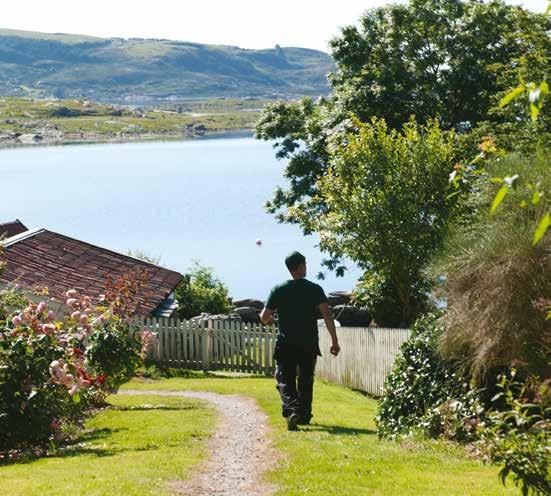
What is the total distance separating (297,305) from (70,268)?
17.3m

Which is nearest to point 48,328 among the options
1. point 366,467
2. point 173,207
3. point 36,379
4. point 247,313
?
point 36,379

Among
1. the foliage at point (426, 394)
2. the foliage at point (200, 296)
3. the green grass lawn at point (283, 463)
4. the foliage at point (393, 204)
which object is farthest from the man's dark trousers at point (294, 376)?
the foliage at point (200, 296)

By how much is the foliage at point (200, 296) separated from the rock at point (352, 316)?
14.4 feet

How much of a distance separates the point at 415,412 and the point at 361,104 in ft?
74.9

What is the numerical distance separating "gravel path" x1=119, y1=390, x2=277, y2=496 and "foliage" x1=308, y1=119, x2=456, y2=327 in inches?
436

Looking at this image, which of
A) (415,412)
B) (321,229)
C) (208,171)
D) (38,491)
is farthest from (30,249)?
(208,171)

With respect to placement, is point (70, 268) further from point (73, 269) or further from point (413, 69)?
point (413, 69)

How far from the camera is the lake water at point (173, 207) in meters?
66.9

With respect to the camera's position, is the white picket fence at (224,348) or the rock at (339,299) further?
the rock at (339,299)

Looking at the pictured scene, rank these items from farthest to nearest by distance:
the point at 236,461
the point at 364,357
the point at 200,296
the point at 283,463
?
the point at 200,296
the point at 364,357
the point at 236,461
the point at 283,463

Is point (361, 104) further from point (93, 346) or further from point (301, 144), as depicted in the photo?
point (93, 346)

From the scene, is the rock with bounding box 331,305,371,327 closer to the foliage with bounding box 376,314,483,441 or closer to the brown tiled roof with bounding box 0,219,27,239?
the brown tiled roof with bounding box 0,219,27,239

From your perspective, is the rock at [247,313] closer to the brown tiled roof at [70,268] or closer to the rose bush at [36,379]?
the brown tiled roof at [70,268]

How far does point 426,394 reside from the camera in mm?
12320
